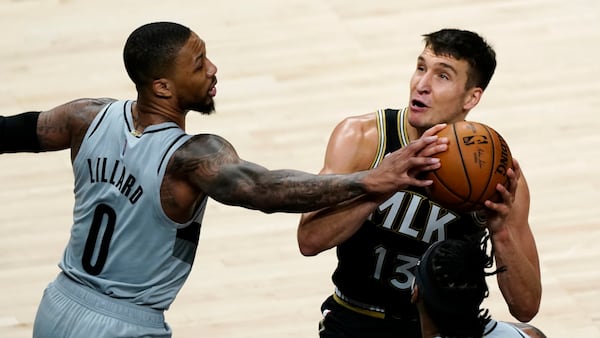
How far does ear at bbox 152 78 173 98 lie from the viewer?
4.87 metres

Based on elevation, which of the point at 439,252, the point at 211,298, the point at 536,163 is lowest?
the point at 211,298

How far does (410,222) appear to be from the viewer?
17.5 feet

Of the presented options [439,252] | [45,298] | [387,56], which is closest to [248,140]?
[387,56]

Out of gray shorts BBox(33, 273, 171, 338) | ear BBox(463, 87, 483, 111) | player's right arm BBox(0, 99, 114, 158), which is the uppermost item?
ear BBox(463, 87, 483, 111)

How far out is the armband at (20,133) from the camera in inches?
204

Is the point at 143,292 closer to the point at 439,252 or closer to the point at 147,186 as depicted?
the point at 147,186

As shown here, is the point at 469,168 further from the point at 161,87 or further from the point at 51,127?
the point at 51,127

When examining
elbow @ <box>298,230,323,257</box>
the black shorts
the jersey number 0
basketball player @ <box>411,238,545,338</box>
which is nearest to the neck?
the jersey number 0

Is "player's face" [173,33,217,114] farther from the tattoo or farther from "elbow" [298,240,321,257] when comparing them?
"elbow" [298,240,321,257]

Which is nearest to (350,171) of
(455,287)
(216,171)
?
(216,171)

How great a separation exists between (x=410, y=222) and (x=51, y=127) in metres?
1.41

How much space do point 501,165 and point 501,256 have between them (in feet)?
1.37

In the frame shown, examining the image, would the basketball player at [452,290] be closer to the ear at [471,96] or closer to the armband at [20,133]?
the ear at [471,96]

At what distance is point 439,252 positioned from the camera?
4500 millimetres
